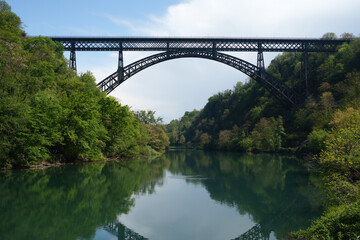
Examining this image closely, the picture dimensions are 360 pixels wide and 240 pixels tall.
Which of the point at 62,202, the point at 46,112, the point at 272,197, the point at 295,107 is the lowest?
the point at 272,197

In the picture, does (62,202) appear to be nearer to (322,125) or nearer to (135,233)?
(135,233)

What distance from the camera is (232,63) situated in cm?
4262

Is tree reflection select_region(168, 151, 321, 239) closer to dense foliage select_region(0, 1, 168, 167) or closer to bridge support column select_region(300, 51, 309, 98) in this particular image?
dense foliage select_region(0, 1, 168, 167)

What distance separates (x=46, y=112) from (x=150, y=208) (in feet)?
52.0

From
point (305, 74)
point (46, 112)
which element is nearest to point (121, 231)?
point (46, 112)

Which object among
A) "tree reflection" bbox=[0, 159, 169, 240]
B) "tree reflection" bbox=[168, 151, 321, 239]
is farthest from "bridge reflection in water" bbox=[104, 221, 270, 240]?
"tree reflection" bbox=[0, 159, 169, 240]

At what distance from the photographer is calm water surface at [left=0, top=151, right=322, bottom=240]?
873 cm

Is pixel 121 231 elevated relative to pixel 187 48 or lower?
lower

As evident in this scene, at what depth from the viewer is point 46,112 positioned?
76.1 ft

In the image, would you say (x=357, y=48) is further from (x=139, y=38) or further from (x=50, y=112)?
(x=50, y=112)

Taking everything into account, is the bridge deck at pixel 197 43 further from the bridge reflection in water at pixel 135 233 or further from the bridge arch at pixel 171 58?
the bridge reflection in water at pixel 135 233

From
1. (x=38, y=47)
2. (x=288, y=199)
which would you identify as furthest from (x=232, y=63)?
(x=288, y=199)

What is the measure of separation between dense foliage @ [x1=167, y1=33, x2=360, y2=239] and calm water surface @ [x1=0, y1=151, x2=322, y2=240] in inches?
69.3

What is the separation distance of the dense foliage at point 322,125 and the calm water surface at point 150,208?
1.76 meters
